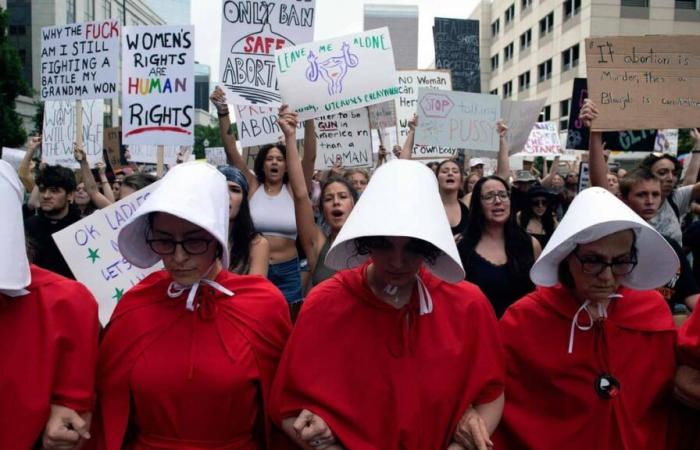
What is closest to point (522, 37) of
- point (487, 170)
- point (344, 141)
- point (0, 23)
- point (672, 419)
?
point (0, 23)

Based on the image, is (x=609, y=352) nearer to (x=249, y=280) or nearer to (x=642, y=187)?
(x=249, y=280)

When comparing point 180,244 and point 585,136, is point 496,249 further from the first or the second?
point 585,136

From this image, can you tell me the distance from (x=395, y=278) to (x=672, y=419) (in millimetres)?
1348

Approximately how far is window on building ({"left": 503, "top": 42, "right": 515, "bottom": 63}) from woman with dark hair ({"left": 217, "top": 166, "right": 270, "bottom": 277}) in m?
57.1

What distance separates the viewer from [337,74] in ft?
21.2

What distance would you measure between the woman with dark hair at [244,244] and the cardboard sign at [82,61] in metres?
4.25

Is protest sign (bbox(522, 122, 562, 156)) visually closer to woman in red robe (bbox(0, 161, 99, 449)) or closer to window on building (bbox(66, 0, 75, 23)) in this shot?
woman in red robe (bbox(0, 161, 99, 449))

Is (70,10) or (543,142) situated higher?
(70,10)

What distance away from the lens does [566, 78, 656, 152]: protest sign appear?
21.8 feet

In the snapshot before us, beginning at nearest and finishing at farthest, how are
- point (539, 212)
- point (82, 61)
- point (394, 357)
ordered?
1. point (394, 357)
2. point (539, 212)
3. point (82, 61)

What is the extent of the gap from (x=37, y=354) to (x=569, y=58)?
47403mm

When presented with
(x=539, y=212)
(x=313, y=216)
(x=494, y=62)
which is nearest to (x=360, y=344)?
(x=313, y=216)

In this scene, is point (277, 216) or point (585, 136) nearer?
point (277, 216)

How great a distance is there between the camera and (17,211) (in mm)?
2240
